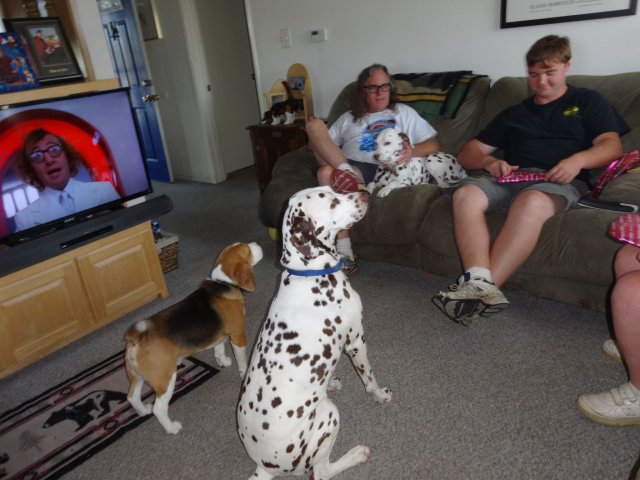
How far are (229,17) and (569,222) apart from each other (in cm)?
490

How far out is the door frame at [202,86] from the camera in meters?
5.16

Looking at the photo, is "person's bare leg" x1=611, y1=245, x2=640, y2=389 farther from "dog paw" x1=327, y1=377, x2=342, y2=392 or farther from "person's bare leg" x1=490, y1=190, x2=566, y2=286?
"dog paw" x1=327, y1=377, x2=342, y2=392

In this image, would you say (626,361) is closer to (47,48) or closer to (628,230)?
(628,230)

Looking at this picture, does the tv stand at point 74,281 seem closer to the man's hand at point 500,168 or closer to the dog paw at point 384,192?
the dog paw at point 384,192

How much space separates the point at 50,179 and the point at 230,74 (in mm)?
3866

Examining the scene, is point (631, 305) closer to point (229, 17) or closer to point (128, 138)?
point (128, 138)

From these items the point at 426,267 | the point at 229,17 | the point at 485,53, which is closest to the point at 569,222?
the point at 426,267

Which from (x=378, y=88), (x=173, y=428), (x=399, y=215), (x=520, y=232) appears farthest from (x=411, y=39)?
(x=173, y=428)

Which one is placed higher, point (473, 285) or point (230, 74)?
point (230, 74)

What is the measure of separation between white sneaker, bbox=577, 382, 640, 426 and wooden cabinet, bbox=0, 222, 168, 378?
2490mm

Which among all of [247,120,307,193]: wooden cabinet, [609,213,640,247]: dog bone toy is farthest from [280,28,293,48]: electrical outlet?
[609,213,640,247]: dog bone toy

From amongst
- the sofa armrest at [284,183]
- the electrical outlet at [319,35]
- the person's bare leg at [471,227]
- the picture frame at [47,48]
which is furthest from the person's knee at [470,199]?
the electrical outlet at [319,35]

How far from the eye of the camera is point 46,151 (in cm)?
232

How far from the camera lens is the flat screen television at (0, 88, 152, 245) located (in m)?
2.23
